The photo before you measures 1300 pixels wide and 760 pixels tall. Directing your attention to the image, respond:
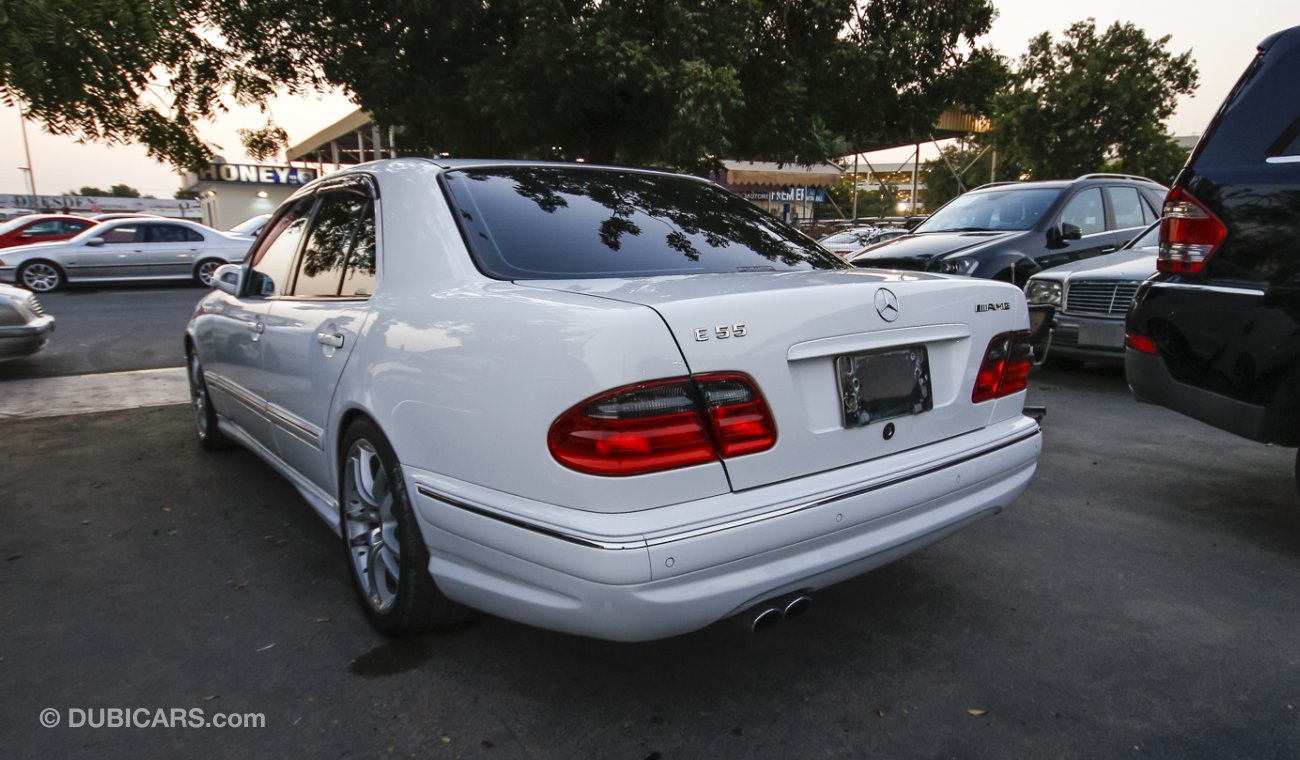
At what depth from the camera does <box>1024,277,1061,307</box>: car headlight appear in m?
6.67

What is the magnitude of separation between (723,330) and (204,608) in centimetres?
217

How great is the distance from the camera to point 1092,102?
29422mm

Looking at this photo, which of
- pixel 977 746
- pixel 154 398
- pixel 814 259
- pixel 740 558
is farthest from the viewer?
pixel 154 398

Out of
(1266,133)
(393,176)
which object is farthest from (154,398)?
(1266,133)

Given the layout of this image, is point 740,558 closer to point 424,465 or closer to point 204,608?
point 424,465

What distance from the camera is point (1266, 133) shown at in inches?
130

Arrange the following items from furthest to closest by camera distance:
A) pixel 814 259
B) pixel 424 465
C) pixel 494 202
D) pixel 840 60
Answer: pixel 840 60, pixel 814 259, pixel 494 202, pixel 424 465

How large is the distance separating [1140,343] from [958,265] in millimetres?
3392

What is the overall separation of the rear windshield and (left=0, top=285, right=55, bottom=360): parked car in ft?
22.1

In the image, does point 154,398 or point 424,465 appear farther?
point 154,398

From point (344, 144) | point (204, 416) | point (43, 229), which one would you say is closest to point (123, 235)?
point (43, 229)

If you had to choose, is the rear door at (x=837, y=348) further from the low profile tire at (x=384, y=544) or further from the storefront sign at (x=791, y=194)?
the storefront sign at (x=791, y=194)

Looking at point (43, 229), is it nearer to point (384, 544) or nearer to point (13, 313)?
point (13, 313)

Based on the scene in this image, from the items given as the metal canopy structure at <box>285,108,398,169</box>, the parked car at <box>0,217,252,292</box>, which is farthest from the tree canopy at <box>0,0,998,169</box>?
the metal canopy structure at <box>285,108,398,169</box>
